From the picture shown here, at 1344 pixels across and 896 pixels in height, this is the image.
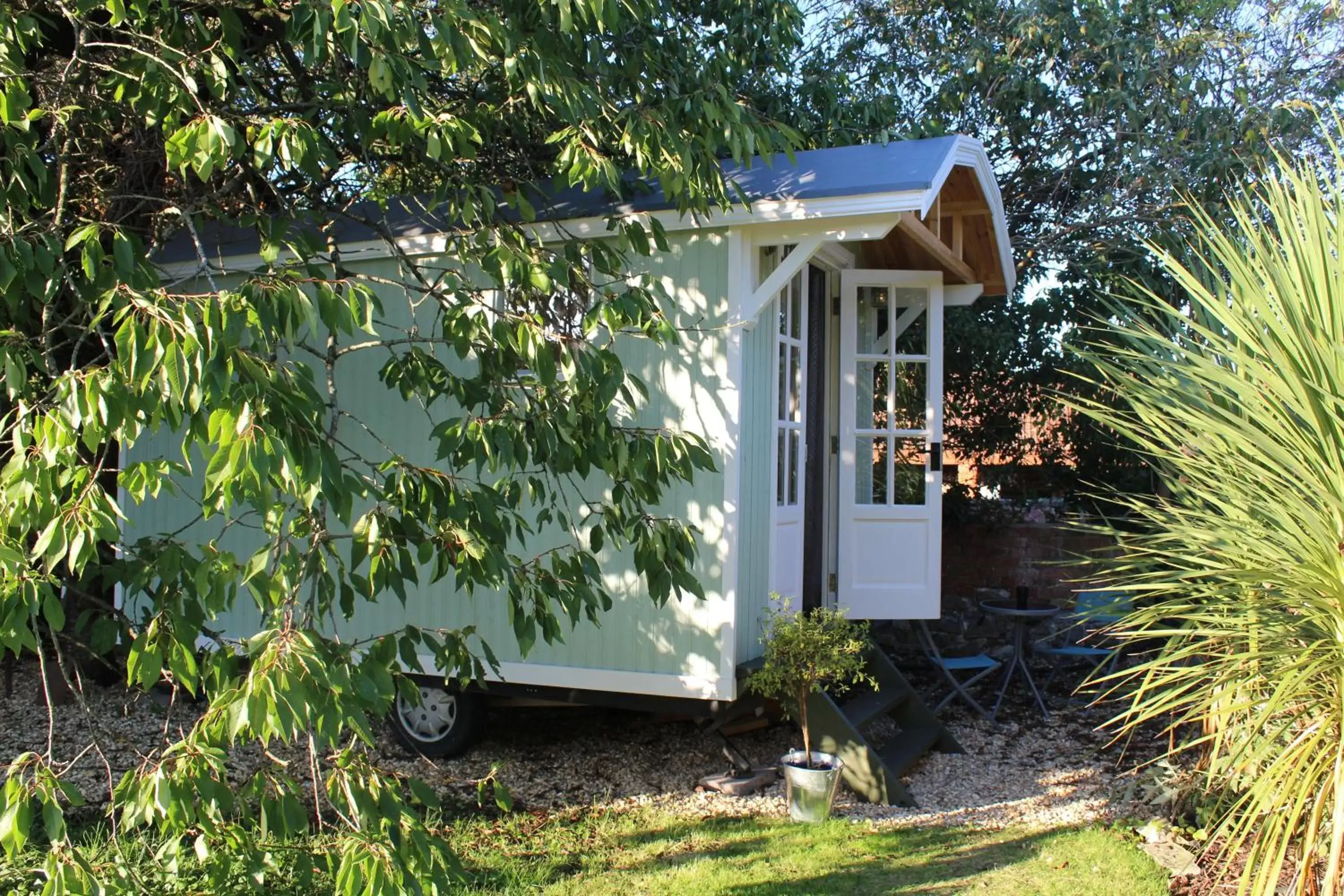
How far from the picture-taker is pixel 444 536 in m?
2.83

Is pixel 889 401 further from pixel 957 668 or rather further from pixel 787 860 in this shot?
pixel 787 860

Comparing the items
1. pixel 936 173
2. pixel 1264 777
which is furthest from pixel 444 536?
pixel 936 173

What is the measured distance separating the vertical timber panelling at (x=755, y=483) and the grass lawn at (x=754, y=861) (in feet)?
3.17

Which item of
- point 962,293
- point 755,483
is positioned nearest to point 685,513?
point 755,483

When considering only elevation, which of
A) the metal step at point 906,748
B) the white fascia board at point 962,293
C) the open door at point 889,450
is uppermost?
the white fascia board at point 962,293

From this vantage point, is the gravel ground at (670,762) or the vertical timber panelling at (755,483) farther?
the vertical timber panelling at (755,483)

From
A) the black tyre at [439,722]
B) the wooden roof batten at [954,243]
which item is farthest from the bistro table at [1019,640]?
the black tyre at [439,722]

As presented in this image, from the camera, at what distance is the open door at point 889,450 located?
645cm

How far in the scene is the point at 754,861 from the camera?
4242mm

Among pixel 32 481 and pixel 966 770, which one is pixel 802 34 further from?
pixel 32 481

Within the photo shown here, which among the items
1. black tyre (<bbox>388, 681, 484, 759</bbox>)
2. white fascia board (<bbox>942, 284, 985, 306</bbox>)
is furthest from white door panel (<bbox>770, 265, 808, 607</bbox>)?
black tyre (<bbox>388, 681, 484, 759</bbox>)

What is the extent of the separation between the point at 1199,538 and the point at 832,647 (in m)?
2.16

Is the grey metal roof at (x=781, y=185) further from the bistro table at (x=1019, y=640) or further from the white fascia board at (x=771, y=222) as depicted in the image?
the bistro table at (x=1019, y=640)

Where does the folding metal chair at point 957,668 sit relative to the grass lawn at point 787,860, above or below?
above
